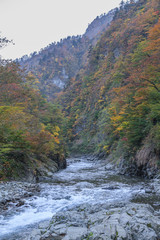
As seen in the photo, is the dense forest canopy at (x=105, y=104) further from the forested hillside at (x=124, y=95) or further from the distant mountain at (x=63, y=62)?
the distant mountain at (x=63, y=62)

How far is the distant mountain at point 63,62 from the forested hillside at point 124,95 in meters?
48.9

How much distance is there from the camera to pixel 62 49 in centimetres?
14250

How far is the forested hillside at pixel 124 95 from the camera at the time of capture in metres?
13.1

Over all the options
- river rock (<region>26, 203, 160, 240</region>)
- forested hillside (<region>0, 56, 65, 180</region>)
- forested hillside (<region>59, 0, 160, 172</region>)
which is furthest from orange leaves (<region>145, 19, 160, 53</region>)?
river rock (<region>26, 203, 160, 240</region>)

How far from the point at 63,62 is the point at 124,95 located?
11743cm

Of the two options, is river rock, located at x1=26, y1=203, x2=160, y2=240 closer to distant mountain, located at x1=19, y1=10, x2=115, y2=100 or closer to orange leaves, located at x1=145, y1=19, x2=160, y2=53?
orange leaves, located at x1=145, y1=19, x2=160, y2=53

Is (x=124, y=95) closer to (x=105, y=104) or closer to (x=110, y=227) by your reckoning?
(x=110, y=227)

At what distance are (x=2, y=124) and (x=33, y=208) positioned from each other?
4.70 m

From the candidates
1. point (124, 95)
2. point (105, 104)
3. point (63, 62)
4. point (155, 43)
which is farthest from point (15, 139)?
point (63, 62)

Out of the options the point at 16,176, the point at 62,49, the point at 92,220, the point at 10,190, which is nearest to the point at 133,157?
the point at 16,176

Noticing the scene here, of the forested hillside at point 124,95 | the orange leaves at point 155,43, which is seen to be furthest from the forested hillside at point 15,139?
the orange leaves at point 155,43

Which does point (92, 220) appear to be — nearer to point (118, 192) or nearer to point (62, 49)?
point (118, 192)

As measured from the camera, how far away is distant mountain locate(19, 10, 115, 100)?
116m

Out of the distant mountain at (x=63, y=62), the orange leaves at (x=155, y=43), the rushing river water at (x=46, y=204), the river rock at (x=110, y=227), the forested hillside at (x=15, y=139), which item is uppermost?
the distant mountain at (x=63, y=62)
